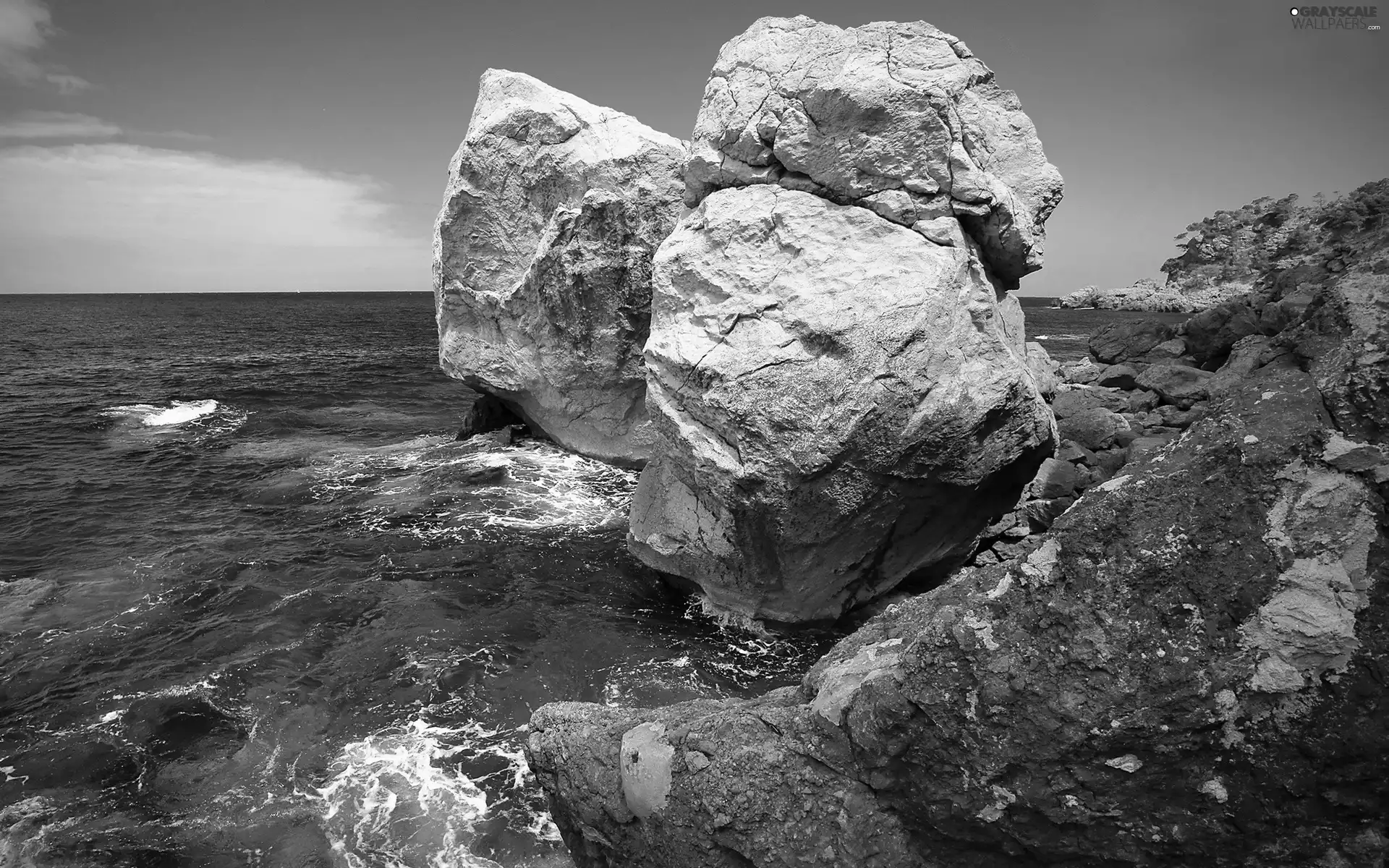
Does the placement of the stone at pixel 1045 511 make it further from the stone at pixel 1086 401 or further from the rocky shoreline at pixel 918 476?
the stone at pixel 1086 401

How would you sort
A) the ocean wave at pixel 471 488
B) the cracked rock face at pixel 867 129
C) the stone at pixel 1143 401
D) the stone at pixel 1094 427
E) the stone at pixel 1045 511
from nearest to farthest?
the cracked rock face at pixel 867 129 < the stone at pixel 1045 511 < the stone at pixel 1094 427 < the ocean wave at pixel 471 488 < the stone at pixel 1143 401

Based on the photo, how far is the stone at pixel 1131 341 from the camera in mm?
29531

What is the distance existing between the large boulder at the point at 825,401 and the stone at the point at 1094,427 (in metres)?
5.37

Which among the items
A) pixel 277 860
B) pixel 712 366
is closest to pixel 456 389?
pixel 712 366

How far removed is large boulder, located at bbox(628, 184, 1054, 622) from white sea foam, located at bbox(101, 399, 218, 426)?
24537mm

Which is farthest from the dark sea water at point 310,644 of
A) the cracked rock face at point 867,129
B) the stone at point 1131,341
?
the stone at point 1131,341

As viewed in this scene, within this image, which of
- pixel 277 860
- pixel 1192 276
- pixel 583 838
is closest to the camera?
pixel 583 838

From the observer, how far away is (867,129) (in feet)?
37.3

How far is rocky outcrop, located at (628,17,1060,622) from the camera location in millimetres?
10547

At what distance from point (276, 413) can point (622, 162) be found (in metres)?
19.7

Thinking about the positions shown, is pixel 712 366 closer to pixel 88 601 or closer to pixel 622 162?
pixel 622 162

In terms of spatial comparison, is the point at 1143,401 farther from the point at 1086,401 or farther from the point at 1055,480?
the point at 1055,480

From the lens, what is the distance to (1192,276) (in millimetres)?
90000

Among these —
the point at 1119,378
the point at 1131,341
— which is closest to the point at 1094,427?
the point at 1119,378
